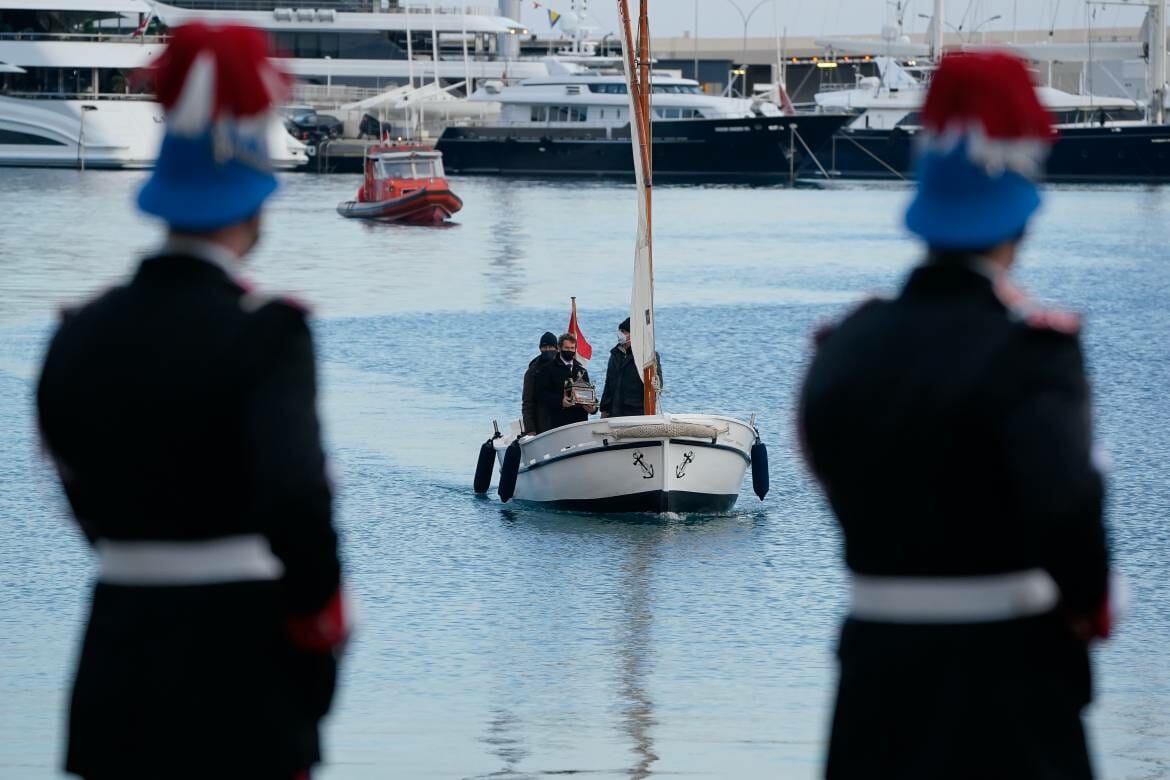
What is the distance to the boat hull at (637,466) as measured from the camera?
2019 centimetres

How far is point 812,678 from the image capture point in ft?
46.0

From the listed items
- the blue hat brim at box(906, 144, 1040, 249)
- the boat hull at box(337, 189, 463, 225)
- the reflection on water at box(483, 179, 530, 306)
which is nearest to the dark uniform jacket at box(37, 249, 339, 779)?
the blue hat brim at box(906, 144, 1040, 249)

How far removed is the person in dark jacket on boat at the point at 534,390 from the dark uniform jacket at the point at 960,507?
51.0 feet

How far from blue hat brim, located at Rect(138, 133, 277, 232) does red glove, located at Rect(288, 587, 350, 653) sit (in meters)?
0.70

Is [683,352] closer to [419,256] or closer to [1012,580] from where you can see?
[419,256]

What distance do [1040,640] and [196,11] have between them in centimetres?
12751

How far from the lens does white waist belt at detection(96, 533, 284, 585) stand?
11.3ft

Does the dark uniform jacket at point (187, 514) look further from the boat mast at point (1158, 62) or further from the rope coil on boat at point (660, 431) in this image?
the boat mast at point (1158, 62)

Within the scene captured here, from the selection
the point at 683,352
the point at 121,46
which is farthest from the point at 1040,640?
the point at 121,46

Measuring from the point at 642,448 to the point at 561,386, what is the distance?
1.10m

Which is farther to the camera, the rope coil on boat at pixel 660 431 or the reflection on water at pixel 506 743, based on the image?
the rope coil on boat at pixel 660 431

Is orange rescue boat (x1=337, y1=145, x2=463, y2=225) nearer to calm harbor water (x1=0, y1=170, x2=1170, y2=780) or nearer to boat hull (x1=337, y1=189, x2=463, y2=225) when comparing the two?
boat hull (x1=337, y1=189, x2=463, y2=225)

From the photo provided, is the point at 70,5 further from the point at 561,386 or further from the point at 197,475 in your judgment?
the point at 197,475

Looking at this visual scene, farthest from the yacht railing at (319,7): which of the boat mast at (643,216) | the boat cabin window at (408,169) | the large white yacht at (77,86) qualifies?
the boat mast at (643,216)
